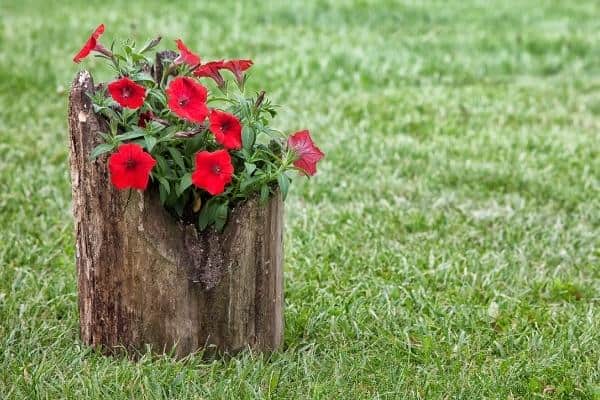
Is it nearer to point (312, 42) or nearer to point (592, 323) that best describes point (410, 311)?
point (592, 323)

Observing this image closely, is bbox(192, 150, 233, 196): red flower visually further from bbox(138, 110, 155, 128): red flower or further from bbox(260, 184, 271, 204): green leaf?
bbox(138, 110, 155, 128): red flower

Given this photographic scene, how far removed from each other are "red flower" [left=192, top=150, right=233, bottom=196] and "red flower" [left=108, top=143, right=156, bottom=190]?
0.45 feet

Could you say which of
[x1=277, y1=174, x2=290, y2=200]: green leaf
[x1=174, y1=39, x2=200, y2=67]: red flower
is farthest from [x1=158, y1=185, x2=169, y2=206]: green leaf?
[x1=174, y1=39, x2=200, y2=67]: red flower

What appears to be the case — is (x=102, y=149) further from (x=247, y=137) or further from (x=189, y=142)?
(x=247, y=137)

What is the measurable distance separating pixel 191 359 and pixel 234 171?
25.2 inches

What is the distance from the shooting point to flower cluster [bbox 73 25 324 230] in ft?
9.51

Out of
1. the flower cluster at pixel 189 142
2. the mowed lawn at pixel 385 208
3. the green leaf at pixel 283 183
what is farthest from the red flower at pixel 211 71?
the mowed lawn at pixel 385 208

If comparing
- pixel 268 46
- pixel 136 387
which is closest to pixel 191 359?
pixel 136 387

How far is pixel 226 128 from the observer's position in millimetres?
2959

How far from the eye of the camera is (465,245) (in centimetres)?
456

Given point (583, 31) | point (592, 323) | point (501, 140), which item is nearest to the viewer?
point (592, 323)

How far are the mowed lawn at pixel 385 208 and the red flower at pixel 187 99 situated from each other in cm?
83

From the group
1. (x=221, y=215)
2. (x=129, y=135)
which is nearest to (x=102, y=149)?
(x=129, y=135)

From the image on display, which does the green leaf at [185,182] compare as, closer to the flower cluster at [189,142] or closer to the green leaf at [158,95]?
the flower cluster at [189,142]
